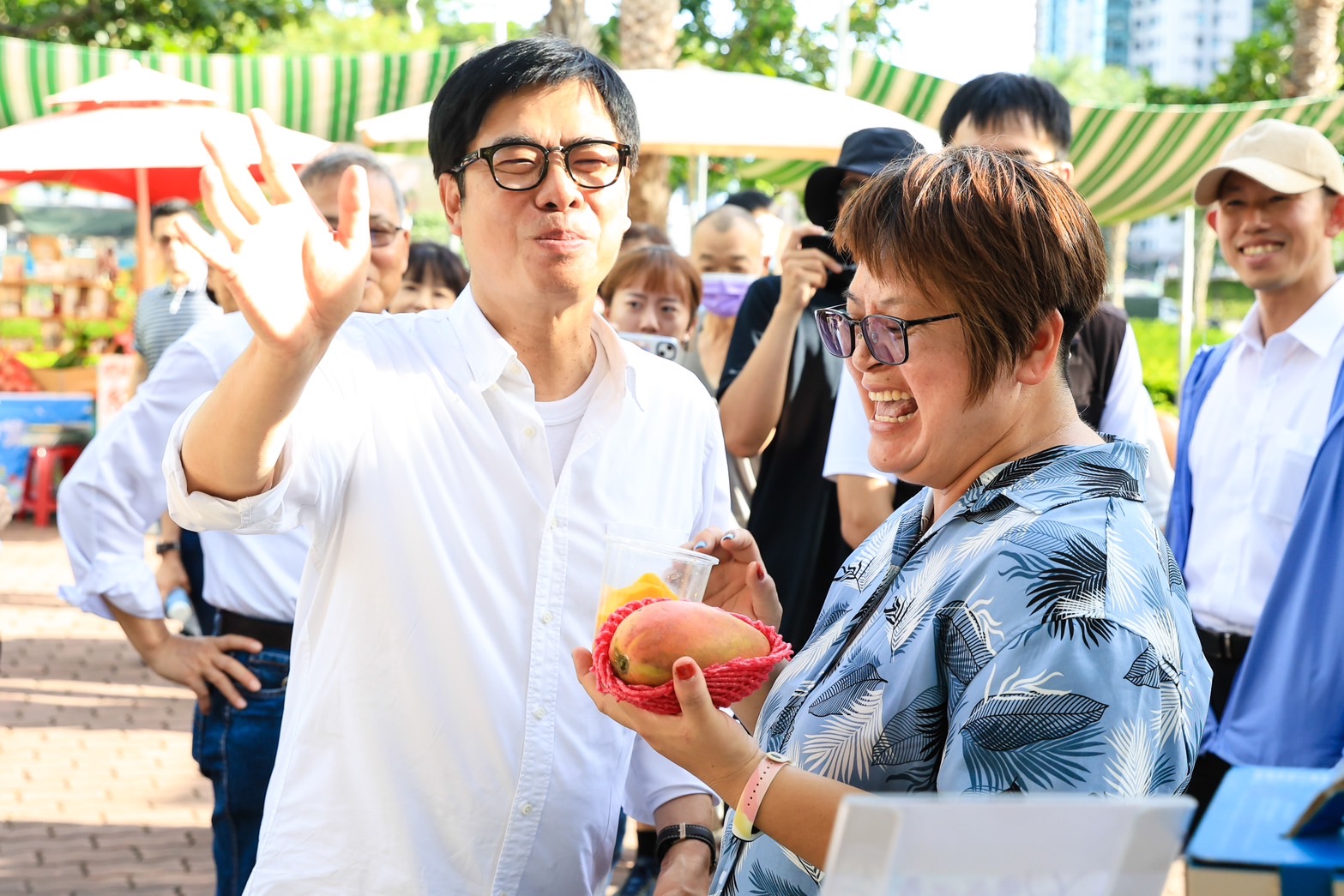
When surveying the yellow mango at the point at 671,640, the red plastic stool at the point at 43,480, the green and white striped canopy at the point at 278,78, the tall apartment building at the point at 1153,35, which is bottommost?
the red plastic stool at the point at 43,480

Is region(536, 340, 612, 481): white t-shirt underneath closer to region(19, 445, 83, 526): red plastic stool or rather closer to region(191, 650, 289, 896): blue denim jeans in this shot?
region(191, 650, 289, 896): blue denim jeans

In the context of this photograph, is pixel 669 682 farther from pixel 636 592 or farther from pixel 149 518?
pixel 149 518

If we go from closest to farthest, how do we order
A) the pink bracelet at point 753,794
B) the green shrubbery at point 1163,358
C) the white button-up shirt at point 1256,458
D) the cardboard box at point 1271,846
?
the cardboard box at point 1271,846
the pink bracelet at point 753,794
the white button-up shirt at point 1256,458
the green shrubbery at point 1163,358

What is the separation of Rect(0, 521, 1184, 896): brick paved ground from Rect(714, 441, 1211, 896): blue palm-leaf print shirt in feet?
12.8

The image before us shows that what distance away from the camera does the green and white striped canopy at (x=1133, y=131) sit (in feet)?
40.4

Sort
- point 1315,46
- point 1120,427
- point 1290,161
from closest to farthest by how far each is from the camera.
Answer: point 1120,427 → point 1290,161 → point 1315,46

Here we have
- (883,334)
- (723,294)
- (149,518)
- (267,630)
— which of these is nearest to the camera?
(883,334)

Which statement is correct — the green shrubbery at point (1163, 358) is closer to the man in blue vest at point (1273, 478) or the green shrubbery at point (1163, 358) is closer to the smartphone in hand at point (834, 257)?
the man in blue vest at point (1273, 478)

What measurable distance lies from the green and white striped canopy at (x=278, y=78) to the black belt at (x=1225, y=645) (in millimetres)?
9918

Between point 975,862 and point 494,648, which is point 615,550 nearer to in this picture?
point 494,648

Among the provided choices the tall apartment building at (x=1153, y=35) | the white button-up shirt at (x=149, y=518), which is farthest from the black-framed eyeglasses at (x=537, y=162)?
the tall apartment building at (x=1153, y=35)

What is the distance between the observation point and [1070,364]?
3225 mm

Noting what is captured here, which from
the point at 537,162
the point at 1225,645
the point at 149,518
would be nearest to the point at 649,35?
the point at 1225,645

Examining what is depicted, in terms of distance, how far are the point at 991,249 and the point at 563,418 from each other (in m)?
0.90
